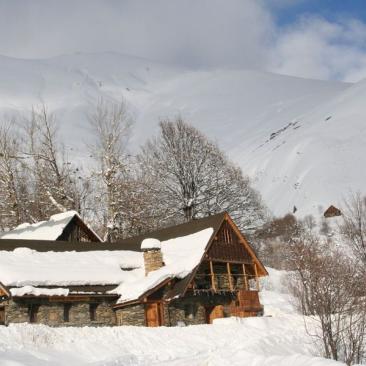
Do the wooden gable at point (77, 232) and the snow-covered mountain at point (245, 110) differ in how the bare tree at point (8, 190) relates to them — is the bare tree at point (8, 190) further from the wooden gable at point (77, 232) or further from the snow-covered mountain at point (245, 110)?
the snow-covered mountain at point (245, 110)

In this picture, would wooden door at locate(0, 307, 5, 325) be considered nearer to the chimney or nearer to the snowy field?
the snowy field

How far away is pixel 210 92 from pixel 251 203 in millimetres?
110541

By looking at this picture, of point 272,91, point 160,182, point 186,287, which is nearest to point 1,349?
point 186,287

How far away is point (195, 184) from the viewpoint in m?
48.0

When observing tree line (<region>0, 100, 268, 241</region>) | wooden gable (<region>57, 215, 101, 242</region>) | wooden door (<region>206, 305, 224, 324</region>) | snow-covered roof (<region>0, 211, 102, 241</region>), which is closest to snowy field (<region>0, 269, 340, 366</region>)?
wooden door (<region>206, 305, 224, 324</region>)

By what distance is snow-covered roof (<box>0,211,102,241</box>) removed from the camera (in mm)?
40500

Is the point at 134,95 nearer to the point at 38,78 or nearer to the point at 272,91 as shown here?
the point at 38,78

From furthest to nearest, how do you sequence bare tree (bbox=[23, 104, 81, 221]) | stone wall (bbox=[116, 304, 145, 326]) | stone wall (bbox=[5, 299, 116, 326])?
bare tree (bbox=[23, 104, 81, 221]) < stone wall (bbox=[116, 304, 145, 326]) < stone wall (bbox=[5, 299, 116, 326])

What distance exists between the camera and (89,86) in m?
155

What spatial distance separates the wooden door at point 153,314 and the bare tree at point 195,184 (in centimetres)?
1662

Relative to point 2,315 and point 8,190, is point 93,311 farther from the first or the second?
point 8,190

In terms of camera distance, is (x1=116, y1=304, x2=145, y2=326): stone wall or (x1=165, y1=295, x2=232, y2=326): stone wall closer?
(x1=116, y1=304, x2=145, y2=326): stone wall

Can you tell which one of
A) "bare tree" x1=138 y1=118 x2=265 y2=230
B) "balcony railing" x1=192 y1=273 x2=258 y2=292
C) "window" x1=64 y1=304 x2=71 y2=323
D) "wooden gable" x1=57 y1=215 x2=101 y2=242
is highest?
"bare tree" x1=138 y1=118 x2=265 y2=230

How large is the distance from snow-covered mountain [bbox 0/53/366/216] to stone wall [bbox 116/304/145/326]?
50234mm
